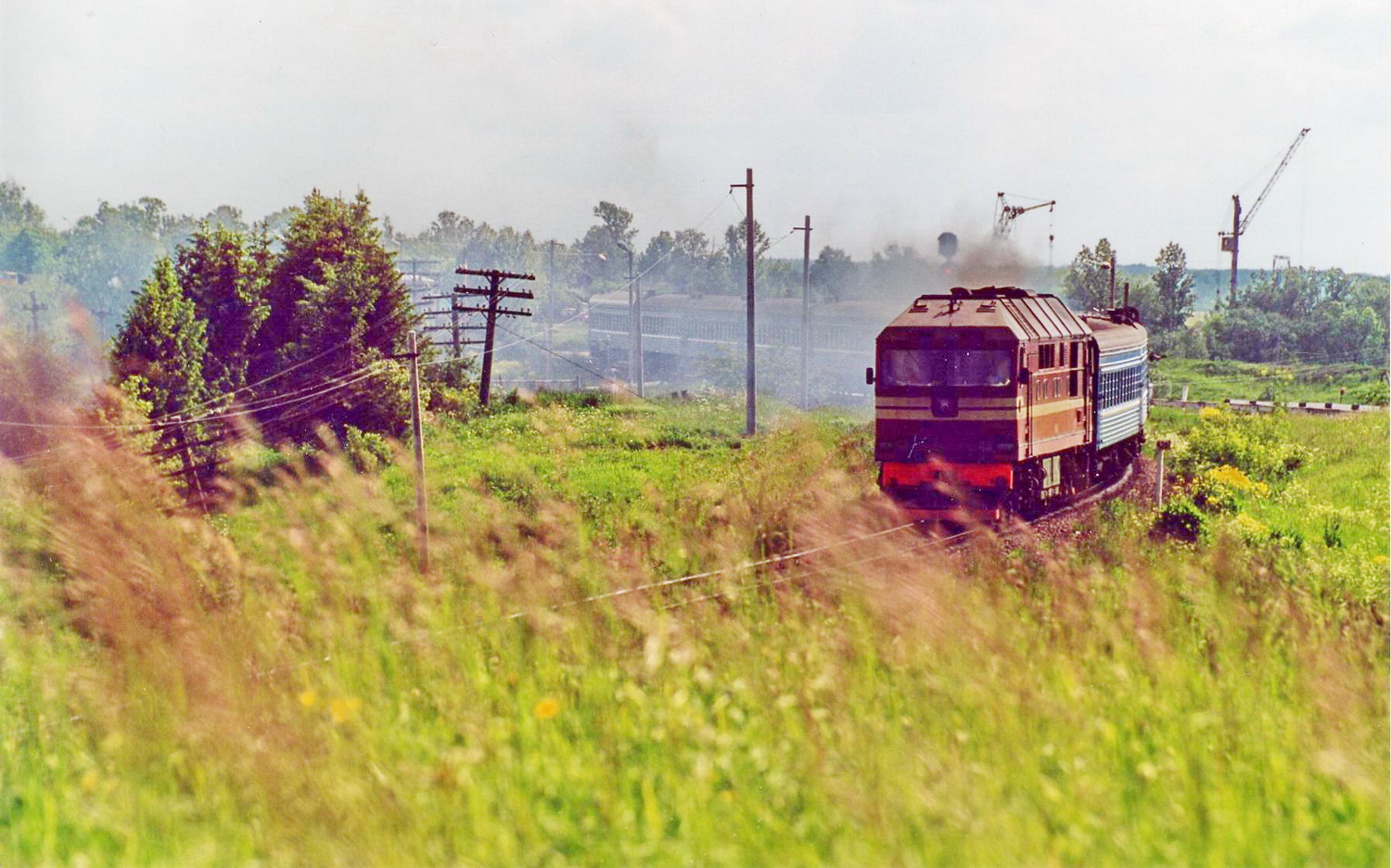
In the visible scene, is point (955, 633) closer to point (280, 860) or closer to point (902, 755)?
point (902, 755)

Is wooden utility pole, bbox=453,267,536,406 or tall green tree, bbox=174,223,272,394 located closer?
tall green tree, bbox=174,223,272,394

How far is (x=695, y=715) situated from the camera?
20.3ft

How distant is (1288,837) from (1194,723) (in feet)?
3.25

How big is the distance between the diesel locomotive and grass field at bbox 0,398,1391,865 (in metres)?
4.79

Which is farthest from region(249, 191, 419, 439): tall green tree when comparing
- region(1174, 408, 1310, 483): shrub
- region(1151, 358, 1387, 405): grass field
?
region(1151, 358, 1387, 405): grass field

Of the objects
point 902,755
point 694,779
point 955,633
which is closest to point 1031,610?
point 955,633

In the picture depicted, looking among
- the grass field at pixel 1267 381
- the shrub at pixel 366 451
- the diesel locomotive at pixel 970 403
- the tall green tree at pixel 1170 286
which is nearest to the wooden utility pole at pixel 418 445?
the diesel locomotive at pixel 970 403

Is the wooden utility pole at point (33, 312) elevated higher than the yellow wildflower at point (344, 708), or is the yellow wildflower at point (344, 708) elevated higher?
the wooden utility pole at point (33, 312)

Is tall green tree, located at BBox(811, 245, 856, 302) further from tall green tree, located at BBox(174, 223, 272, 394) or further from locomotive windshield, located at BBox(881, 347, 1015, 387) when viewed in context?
locomotive windshield, located at BBox(881, 347, 1015, 387)

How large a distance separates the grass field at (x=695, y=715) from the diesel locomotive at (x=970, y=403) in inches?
189

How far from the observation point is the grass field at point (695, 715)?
5152 mm

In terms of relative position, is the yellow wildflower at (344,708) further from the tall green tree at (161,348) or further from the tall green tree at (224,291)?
the tall green tree at (224,291)

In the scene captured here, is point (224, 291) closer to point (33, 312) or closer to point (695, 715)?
point (695, 715)

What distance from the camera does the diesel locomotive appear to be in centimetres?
1641
